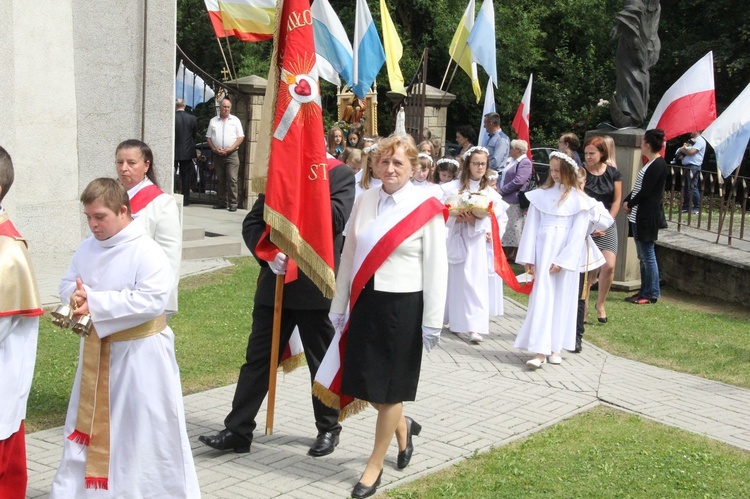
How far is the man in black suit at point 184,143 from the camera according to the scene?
18094 mm

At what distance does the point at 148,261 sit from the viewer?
4898 mm

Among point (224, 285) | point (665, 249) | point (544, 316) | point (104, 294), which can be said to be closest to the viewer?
point (104, 294)

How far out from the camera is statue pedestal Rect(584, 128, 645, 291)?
13.4m

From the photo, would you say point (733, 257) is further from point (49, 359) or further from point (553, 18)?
point (553, 18)

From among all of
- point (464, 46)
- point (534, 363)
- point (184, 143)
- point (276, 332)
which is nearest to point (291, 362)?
point (276, 332)

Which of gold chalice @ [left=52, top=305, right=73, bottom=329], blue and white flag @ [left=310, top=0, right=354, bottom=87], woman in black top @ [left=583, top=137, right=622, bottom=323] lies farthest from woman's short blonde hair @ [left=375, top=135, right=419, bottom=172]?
blue and white flag @ [left=310, top=0, right=354, bottom=87]

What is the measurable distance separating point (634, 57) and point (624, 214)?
7.62 ft

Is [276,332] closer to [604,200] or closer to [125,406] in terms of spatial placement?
[125,406]

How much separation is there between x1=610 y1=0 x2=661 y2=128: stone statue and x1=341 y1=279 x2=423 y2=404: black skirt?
29.6 ft

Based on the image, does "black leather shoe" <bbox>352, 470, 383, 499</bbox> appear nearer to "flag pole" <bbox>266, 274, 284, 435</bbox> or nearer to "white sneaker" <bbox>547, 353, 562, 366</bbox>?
"flag pole" <bbox>266, 274, 284, 435</bbox>

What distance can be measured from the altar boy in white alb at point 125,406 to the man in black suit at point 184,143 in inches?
520

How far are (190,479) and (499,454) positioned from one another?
2214mm

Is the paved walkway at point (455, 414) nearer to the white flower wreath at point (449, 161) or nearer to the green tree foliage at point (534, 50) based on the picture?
the white flower wreath at point (449, 161)

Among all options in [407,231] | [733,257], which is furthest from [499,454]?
[733,257]
